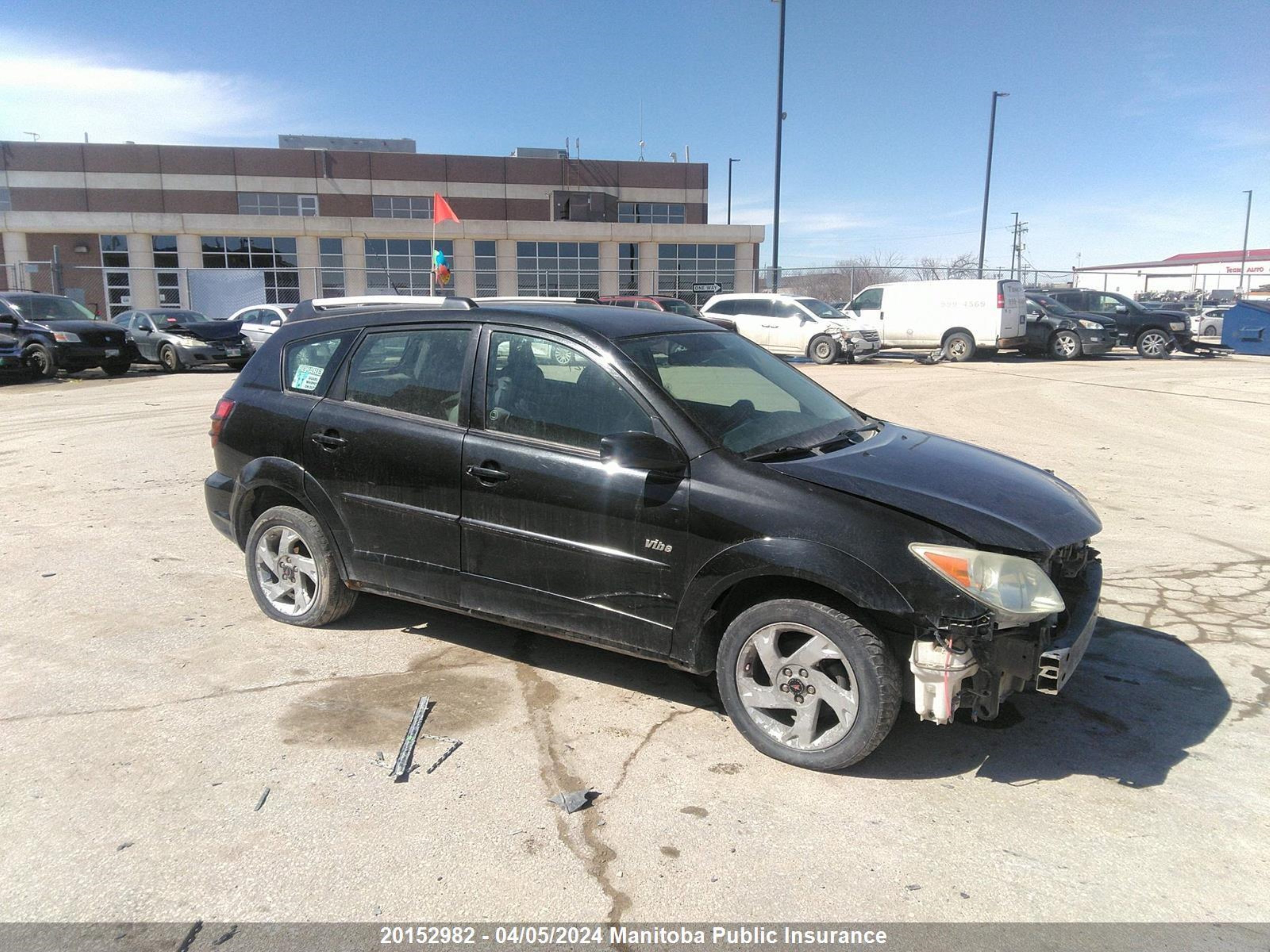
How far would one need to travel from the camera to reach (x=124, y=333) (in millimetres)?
19516

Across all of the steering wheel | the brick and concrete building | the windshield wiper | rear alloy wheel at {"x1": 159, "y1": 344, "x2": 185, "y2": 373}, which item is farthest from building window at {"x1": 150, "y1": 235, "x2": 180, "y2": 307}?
the windshield wiper

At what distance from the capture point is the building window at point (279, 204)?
52.5m

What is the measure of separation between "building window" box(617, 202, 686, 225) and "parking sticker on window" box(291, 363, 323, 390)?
179ft

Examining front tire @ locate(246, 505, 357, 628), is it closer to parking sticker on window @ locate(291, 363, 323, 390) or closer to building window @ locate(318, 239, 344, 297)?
parking sticker on window @ locate(291, 363, 323, 390)

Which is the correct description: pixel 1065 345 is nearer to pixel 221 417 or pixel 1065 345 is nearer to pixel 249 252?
pixel 221 417

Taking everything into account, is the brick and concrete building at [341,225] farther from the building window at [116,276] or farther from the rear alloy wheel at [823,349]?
the rear alloy wheel at [823,349]

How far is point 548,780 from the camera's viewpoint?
3.44m

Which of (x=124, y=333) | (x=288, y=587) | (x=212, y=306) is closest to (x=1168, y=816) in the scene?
(x=288, y=587)

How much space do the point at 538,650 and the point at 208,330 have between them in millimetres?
19325

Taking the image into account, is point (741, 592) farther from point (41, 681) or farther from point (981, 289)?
point (981, 289)

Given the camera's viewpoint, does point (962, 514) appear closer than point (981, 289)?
Yes

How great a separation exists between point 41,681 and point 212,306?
3675cm

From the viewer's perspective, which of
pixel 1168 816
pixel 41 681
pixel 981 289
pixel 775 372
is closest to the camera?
pixel 1168 816

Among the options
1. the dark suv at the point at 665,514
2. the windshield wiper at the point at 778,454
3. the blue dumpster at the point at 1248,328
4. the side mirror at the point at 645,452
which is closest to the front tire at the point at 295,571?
the dark suv at the point at 665,514
